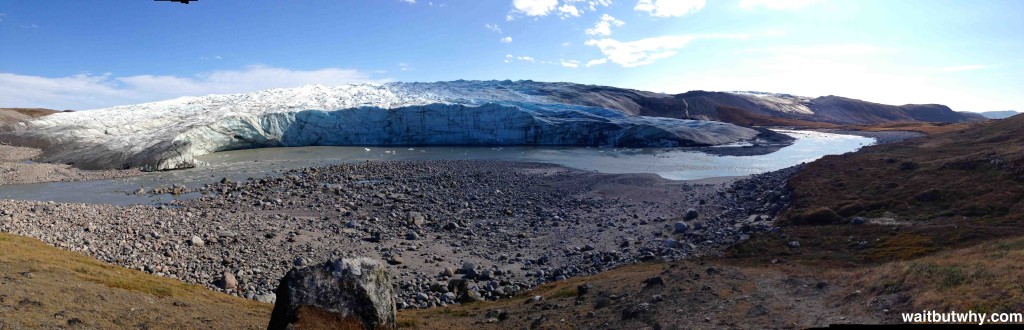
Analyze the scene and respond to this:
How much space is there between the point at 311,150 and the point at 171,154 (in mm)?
10098

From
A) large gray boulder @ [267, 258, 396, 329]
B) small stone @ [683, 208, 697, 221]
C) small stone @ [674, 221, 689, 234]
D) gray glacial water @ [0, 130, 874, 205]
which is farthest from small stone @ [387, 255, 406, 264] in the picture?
gray glacial water @ [0, 130, 874, 205]

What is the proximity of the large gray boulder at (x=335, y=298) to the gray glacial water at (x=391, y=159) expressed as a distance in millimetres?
15231

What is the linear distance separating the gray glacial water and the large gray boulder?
15231 mm

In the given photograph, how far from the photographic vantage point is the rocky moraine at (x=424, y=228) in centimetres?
1165

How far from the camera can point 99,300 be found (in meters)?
7.52

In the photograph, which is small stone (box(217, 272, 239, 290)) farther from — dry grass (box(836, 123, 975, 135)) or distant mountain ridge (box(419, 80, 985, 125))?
dry grass (box(836, 123, 975, 135))

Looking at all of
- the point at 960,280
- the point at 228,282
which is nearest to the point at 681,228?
the point at 960,280

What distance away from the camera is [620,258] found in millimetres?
12539

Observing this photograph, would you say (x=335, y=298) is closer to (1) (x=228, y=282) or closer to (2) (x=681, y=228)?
(1) (x=228, y=282)

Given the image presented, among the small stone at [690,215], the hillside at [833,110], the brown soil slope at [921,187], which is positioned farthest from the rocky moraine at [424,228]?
the hillside at [833,110]

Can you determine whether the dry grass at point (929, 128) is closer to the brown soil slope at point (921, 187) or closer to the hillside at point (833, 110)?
the hillside at point (833, 110)

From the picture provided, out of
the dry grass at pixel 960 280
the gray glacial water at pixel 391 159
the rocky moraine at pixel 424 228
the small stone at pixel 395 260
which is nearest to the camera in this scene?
the dry grass at pixel 960 280

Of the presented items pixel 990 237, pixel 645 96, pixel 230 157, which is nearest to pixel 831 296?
pixel 990 237

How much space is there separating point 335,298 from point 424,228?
8.15m
